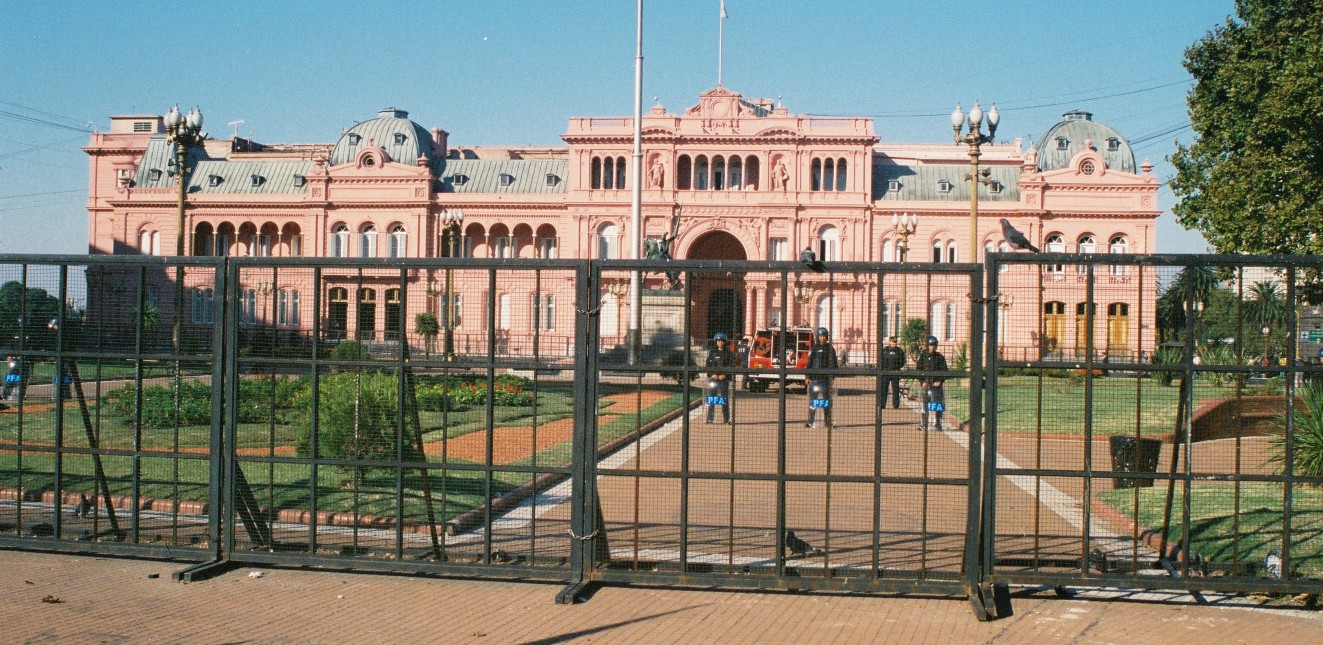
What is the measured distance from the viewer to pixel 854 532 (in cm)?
940

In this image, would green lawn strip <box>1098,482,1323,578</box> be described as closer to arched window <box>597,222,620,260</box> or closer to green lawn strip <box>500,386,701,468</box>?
green lawn strip <box>500,386,701,468</box>

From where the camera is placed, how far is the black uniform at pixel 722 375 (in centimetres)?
880

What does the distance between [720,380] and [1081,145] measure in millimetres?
64087

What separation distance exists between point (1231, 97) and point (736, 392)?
2615cm

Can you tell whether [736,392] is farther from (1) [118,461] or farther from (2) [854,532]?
(1) [118,461]

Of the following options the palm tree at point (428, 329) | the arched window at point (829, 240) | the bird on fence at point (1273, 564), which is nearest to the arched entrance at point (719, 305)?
the palm tree at point (428, 329)

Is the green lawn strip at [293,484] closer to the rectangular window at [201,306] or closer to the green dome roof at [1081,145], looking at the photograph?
the rectangular window at [201,306]

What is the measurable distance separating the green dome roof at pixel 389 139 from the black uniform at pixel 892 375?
61485 millimetres

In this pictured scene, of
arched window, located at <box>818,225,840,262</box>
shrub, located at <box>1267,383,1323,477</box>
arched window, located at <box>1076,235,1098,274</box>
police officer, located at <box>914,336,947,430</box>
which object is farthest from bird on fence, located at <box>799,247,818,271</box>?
arched window, located at <box>1076,235,1098,274</box>

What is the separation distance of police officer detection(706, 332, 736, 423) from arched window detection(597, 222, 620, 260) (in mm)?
55222

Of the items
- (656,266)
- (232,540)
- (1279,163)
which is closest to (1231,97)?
(1279,163)

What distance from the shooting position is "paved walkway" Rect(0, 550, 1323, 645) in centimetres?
734

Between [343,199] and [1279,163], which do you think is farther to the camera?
[343,199]

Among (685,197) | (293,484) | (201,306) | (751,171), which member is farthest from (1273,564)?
(751,171)
